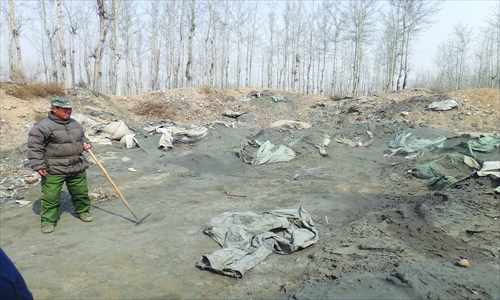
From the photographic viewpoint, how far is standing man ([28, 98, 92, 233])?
4.34 meters

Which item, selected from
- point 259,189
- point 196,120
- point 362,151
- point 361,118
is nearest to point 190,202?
point 259,189

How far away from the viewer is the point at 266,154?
9.26 metres

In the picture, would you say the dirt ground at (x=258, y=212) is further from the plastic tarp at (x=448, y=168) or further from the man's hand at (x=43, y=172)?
the man's hand at (x=43, y=172)

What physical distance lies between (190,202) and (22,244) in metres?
2.53

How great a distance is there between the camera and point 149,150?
31.1ft

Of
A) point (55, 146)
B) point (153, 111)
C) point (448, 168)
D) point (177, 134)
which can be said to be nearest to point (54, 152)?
point (55, 146)

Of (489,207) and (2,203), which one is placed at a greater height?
(489,207)

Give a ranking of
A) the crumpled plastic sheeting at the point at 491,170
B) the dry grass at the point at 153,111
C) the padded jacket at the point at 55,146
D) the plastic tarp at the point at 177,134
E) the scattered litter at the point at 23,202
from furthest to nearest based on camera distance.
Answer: the dry grass at the point at 153,111 → the plastic tarp at the point at 177,134 → the scattered litter at the point at 23,202 → the crumpled plastic sheeting at the point at 491,170 → the padded jacket at the point at 55,146

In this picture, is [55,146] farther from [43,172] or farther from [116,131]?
[116,131]

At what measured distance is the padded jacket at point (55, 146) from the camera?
4312 mm

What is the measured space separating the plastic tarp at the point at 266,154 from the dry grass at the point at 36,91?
8.93 metres

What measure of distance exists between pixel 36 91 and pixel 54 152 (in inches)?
414

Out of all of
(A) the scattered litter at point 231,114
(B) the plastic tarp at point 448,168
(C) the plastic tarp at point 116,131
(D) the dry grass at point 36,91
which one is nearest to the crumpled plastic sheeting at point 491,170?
(B) the plastic tarp at point 448,168

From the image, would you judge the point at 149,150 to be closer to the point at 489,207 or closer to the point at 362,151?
the point at 362,151
